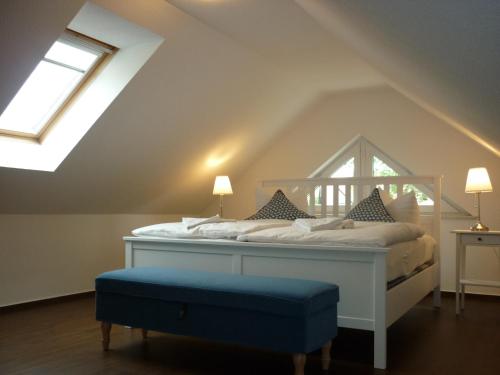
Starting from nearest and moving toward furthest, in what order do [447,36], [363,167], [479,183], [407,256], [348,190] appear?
[447,36]
[407,256]
[479,183]
[348,190]
[363,167]

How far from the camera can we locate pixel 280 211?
176 inches

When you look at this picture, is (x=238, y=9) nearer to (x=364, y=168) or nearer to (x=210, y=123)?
(x=210, y=123)

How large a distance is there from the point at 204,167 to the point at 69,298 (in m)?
1.86

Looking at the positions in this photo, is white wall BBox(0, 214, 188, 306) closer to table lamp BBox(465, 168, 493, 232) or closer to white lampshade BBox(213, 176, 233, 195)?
white lampshade BBox(213, 176, 233, 195)

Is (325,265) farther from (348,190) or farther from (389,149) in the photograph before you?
(389,149)

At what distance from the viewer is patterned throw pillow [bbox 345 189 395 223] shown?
4145 millimetres

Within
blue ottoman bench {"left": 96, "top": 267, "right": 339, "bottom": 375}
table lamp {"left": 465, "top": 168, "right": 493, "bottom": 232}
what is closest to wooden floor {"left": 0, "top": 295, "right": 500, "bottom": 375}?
blue ottoman bench {"left": 96, "top": 267, "right": 339, "bottom": 375}

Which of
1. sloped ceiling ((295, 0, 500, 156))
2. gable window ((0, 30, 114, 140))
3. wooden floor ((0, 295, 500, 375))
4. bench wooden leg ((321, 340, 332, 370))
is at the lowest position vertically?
wooden floor ((0, 295, 500, 375))

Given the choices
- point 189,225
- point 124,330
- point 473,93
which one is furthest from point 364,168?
point 473,93

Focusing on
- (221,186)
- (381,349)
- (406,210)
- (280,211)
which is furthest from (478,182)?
(221,186)

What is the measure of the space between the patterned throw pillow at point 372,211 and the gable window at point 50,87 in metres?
2.34

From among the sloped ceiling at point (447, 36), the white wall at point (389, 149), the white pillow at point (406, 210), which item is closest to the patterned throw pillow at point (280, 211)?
the white pillow at point (406, 210)

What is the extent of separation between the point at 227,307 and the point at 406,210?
2.27 meters

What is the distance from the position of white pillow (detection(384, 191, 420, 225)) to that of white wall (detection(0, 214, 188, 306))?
2.67 meters
